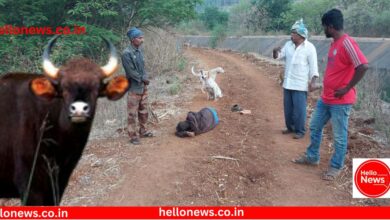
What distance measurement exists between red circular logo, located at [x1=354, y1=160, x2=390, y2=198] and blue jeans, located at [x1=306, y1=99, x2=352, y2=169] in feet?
2.26

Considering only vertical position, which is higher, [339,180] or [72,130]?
[72,130]

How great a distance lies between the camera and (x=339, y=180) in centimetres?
Answer: 547

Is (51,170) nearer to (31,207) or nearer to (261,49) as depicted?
(31,207)

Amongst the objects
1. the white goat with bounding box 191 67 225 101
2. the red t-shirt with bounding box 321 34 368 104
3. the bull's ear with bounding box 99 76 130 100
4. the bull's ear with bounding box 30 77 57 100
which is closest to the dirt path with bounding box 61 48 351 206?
the red t-shirt with bounding box 321 34 368 104

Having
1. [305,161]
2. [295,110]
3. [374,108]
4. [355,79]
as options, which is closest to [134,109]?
[295,110]

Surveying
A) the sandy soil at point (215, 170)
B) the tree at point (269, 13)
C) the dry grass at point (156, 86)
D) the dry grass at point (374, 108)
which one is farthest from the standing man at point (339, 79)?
the tree at point (269, 13)

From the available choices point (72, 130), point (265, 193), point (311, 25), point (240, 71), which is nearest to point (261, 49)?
point (311, 25)

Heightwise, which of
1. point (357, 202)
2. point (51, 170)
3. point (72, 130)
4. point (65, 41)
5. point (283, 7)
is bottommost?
point (357, 202)

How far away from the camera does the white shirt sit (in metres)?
6.70

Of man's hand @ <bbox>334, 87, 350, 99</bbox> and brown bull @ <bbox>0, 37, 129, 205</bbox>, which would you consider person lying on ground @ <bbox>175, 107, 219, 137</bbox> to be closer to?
man's hand @ <bbox>334, 87, 350, 99</bbox>

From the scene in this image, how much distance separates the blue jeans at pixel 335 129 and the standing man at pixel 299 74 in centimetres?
108

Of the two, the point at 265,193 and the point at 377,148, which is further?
the point at 377,148

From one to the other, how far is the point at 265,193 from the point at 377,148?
8.23 feet

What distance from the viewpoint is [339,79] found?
5.12 meters
